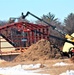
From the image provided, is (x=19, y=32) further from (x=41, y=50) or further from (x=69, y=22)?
(x=69, y=22)

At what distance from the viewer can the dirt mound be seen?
32.9m

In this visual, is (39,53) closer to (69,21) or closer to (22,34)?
(22,34)

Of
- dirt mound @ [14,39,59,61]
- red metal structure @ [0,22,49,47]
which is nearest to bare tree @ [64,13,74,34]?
red metal structure @ [0,22,49,47]

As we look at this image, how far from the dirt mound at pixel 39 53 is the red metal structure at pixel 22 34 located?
4.92 meters

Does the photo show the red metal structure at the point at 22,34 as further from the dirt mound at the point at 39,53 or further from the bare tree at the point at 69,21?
the bare tree at the point at 69,21

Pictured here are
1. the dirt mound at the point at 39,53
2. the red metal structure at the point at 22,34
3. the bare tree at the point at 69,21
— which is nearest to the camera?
the dirt mound at the point at 39,53

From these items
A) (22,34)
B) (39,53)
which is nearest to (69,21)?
(22,34)

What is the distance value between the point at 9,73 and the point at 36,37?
19152 millimetres

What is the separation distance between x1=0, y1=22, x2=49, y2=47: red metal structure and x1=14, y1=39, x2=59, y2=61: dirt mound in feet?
16.1

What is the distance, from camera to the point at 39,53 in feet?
109

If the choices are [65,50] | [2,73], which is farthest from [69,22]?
[2,73]

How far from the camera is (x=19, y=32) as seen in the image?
1547 inches

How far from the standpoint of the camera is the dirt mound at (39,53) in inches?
1296

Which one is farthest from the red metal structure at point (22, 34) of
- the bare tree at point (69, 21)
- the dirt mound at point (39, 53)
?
the bare tree at point (69, 21)
